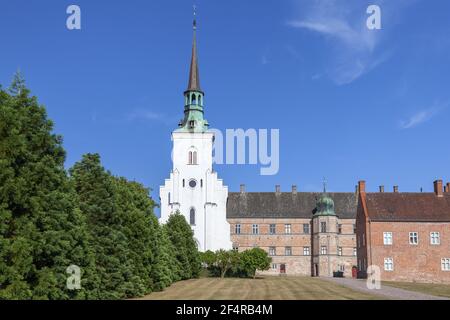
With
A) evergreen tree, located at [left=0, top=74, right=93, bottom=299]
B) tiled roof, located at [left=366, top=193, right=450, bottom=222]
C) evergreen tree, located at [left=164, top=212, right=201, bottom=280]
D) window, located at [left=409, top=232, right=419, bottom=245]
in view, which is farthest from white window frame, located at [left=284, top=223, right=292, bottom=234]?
evergreen tree, located at [left=0, top=74, right=93, bottom=299]

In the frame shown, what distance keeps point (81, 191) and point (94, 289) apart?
5.68 m

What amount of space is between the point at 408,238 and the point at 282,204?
30.9 metres

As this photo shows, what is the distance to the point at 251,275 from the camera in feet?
226

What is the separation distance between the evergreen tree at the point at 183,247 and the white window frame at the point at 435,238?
25786 mm

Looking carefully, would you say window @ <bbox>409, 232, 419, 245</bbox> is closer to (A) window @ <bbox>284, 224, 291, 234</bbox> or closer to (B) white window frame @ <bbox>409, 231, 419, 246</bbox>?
(B) white window frame @ <bbox>409, 231, 419, 246</bbox>

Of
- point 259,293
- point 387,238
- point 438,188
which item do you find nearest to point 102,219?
point 259,293

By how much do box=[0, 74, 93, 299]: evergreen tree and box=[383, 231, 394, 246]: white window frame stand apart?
4503 cm

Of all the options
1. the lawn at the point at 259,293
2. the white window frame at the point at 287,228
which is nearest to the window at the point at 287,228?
the white window frame at the point at 287,228

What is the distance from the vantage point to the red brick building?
58.4 metres

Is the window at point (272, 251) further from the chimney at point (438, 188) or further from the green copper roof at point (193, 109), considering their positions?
the chimney at point (438, 188)
